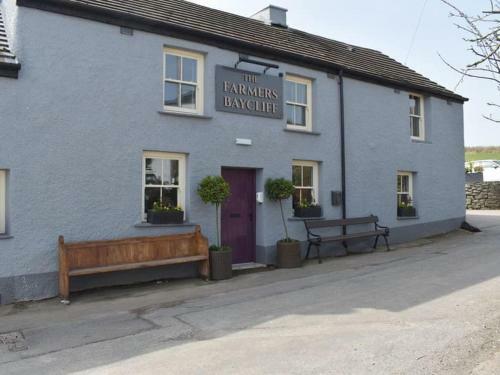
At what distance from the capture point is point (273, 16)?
14164mm

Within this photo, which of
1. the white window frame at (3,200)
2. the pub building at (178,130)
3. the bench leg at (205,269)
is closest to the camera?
the white window frame at (3,200)

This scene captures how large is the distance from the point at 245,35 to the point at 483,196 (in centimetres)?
2039

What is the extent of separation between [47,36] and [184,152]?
3301mm

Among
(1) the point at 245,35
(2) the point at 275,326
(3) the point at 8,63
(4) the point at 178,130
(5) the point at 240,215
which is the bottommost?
(2) the point at 275,326

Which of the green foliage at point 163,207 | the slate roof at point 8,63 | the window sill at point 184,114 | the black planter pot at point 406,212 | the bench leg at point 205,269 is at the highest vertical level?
the slate roof at point 8,63

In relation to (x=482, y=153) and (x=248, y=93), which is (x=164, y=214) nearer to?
(x=248, y=93)

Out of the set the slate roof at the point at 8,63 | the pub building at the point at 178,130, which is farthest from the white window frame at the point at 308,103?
the slate roof at the point at 8,63

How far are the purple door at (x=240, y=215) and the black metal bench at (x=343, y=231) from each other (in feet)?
4.75

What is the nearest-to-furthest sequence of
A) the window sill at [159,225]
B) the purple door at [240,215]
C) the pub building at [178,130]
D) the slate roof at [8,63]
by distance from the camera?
1. the slate roof at [8,63]
2. the pub building at [178,130]
3. the window sill at [159,225]
4. the purple door at [240,215]

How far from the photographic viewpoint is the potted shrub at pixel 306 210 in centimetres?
1148

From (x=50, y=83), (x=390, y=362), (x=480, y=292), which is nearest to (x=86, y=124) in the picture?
(x=50, y=83)

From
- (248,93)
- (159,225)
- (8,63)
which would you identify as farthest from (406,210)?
(8,63)

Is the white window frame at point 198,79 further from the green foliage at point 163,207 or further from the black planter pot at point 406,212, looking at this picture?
the black planter pot at point 406,212

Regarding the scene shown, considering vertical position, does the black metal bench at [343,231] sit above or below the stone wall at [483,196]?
below
